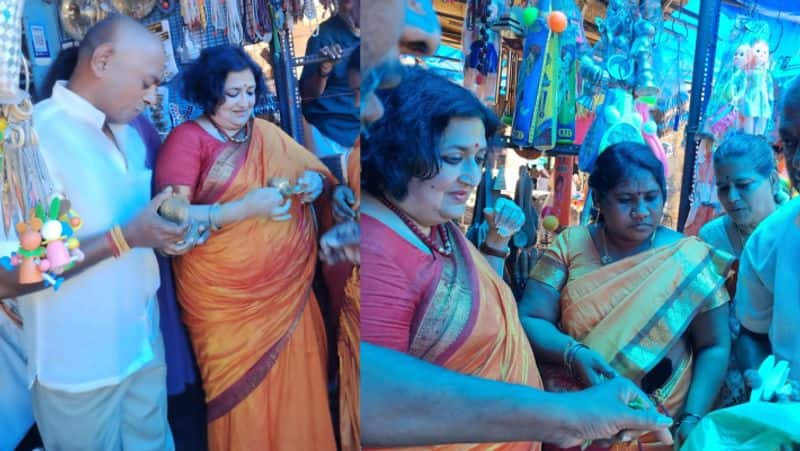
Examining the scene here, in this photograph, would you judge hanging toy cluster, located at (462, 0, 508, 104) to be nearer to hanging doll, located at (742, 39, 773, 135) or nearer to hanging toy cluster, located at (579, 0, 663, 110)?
hanging toy cluster, located at (579, 0, 663, 110)

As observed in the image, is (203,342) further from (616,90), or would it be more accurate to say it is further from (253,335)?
(616,90)

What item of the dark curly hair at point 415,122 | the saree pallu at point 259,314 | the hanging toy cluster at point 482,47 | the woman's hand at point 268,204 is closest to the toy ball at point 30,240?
the saree pallu at point 259,314

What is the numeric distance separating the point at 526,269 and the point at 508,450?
350 millimetres

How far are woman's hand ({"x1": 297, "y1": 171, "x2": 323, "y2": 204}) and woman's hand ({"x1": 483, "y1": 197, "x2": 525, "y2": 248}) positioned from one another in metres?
0.31

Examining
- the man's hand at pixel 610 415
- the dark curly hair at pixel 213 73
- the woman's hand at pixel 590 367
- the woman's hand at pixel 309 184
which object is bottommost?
the man's hand at pixel 610 415

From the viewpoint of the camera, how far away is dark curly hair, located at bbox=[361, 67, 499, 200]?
897 millimetres

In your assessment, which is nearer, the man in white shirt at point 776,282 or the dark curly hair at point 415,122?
the dark curly hair at point 415,122

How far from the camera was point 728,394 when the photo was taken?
3.86ft

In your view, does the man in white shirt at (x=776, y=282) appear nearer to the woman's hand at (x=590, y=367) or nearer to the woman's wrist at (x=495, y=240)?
the woman's hand at (x=590, y=367)

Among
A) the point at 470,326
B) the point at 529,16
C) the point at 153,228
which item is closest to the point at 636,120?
the point at 529,16

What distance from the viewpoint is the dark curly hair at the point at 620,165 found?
42.6 inches

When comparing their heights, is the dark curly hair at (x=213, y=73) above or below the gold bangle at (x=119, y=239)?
above

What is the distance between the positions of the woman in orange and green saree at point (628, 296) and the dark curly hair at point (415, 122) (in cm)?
37

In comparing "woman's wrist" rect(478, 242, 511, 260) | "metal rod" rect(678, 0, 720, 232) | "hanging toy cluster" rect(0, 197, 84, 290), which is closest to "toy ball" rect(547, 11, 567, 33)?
"metal rod" rect(678, 0, 720, 232)
